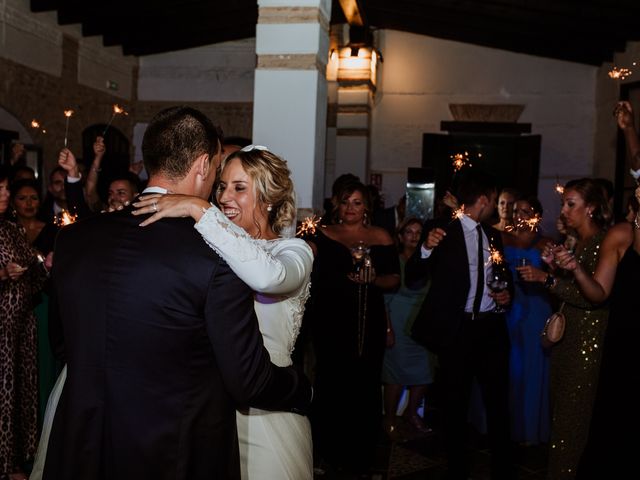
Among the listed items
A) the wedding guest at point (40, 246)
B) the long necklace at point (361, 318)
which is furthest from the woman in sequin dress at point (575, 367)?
the wedding guest at point (40, 246)

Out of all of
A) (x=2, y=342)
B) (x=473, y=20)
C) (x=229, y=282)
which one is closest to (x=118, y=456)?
(x=229, y=282)

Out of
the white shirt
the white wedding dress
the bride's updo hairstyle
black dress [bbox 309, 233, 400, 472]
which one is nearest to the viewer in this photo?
the white wedding dress

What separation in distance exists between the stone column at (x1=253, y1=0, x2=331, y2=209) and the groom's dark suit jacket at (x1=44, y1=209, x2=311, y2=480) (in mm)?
2753

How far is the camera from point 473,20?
29.4 feet

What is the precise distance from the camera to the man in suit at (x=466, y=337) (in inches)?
137

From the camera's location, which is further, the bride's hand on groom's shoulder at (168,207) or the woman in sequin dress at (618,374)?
the woman in sequin dress at (618,374)

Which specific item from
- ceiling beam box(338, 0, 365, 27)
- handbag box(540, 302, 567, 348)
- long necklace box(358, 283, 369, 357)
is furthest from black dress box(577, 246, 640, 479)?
ceiling beam box(338, 0, 365, 27)

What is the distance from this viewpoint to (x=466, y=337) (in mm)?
3486

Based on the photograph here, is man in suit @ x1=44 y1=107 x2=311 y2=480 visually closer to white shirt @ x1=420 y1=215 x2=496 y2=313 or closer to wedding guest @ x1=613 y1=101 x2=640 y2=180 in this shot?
white shirt @ x1=420 y1=215 x2=496 y2=313

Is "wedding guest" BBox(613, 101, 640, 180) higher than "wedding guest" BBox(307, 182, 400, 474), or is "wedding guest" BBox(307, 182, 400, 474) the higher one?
"wedding guest" BBox(613, 101, 640, 180)

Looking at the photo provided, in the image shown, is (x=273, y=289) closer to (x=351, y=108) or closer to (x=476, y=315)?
(x=476, y=315)

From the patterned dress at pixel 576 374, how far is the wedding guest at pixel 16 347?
2.81 meters

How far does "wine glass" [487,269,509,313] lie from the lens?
337 centimetres

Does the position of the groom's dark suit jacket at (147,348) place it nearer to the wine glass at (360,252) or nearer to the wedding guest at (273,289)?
the wedding guest at (273,289)
